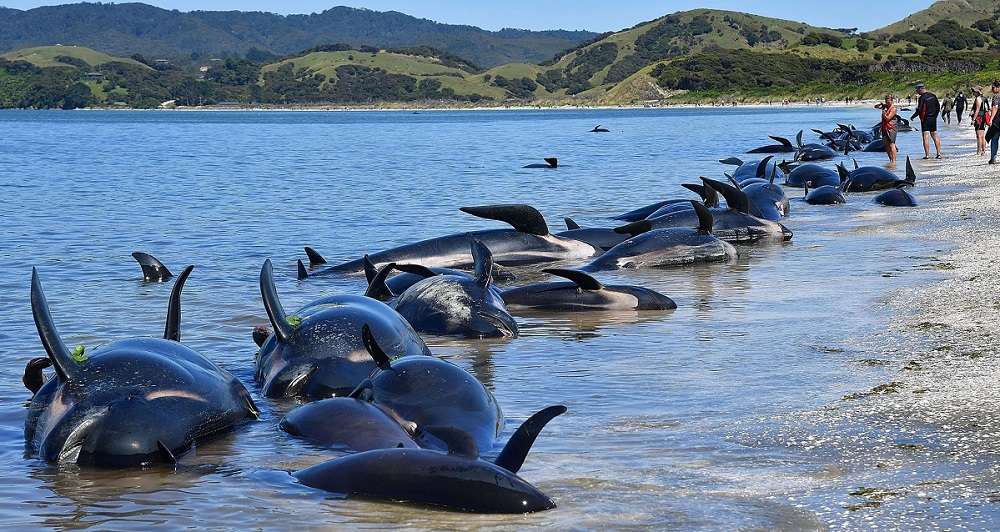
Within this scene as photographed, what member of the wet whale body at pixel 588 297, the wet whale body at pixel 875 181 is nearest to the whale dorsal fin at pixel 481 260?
the wet whale body at pixel 588 297

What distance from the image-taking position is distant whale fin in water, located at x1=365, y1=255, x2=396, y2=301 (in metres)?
8.93

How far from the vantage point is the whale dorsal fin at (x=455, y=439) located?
582 cm

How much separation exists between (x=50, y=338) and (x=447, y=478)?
7.50 ft

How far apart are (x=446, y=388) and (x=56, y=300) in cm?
744

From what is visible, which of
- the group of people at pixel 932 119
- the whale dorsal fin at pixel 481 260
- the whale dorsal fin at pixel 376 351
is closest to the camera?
the whale dorsal fin at pixel 376 351

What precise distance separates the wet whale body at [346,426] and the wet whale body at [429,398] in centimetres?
9

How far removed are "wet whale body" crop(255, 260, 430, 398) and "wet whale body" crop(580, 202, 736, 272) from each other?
6406mm

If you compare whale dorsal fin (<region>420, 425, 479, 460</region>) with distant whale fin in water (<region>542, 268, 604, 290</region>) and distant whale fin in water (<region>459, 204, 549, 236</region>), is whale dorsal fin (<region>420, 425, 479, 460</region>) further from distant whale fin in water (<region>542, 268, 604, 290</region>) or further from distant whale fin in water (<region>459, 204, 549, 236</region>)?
distant whale fin in water (<region>459, 204, 549, 236</region>)

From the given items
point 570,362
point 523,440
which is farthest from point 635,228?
point 523,440

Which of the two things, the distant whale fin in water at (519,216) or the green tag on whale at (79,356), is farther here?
the distant whale fin in water at (519,216)

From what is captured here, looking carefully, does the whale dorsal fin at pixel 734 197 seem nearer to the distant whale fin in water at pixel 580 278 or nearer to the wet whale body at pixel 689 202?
the wet whale body at pixel 689 202

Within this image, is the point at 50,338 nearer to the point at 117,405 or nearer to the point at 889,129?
the point at 117,405

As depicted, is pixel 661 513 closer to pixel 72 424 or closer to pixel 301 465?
pixel 301 465

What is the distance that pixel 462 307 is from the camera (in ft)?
30.8
